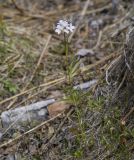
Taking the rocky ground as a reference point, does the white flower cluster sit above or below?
above

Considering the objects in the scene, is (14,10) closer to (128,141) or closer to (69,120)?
(69,120)

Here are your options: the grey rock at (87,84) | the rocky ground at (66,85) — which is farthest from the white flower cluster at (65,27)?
the grey rock at (87,84)

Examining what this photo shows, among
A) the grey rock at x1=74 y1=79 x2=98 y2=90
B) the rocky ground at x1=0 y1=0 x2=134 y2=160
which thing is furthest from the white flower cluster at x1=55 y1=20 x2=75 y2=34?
the grey rock at x1=74 y1=79 x2=98 y2=90

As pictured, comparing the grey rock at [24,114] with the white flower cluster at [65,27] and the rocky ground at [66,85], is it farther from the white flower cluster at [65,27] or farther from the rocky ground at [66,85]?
the white flower cluster at [65,27]

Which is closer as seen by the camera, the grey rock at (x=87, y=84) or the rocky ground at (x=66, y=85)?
the rocky ground at (x=66, y=85)

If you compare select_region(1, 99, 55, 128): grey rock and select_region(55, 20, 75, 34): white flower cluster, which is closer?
select_region(55, 20, 75, 34): white flower cluster

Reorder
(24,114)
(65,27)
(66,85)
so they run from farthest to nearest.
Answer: (66,85) < (24,114) < (65,27)

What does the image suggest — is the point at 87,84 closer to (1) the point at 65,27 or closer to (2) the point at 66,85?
(2) the point at 66,85

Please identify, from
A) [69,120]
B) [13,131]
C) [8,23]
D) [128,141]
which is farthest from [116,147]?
[8,23]

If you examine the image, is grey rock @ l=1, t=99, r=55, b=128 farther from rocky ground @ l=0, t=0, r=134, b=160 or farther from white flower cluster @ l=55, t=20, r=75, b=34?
white flower cluster @ l=55, t=20, r=75, b=34

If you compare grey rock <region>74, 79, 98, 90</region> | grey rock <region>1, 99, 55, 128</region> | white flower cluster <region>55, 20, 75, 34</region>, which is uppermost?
white flower cluster <region>55, 20, 75, 34</region>

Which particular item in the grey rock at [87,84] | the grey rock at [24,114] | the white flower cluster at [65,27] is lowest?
the grey rock at [24,114]

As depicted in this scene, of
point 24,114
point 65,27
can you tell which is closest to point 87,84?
point 24,114
